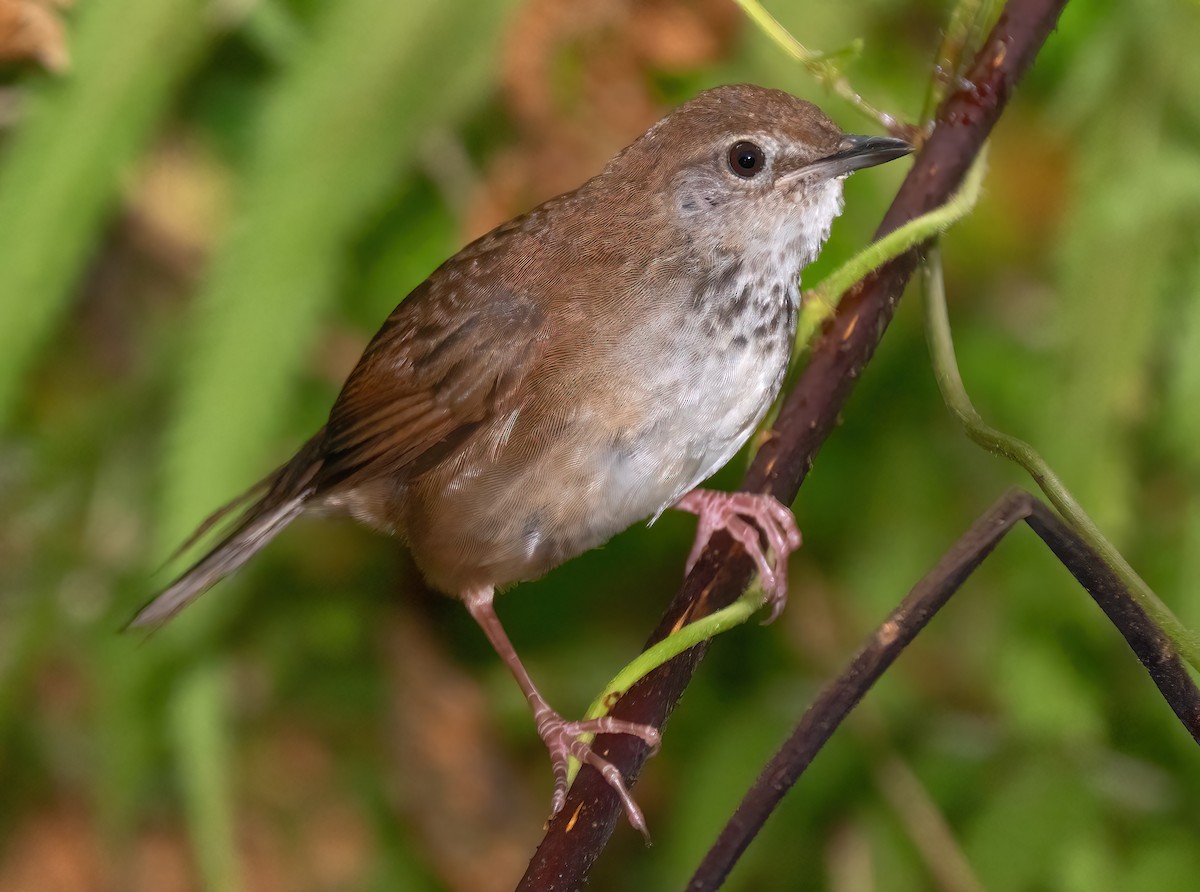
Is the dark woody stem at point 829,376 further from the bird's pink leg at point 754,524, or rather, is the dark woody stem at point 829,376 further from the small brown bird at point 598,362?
the small brown bird at point 598,362

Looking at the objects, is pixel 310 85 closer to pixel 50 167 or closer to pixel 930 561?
pixel 50 167

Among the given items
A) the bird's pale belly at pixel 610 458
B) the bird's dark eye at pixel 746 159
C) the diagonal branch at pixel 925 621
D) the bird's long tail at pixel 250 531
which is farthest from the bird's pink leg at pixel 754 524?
the bird's long tail at pixel 250 531

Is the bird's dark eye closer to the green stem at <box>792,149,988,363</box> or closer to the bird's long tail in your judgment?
the green stem at <box>792,149,988,363</box>

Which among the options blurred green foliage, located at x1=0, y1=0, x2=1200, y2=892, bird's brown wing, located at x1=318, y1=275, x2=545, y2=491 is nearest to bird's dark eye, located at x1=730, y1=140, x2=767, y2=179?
blurred green foliage, located at x1=0, y1=0, x2=1200, y2=892

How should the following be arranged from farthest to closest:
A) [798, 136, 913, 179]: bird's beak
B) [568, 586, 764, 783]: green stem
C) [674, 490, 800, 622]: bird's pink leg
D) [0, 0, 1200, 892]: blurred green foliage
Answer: [798, 136, 913, 179]: bird's beak → [674, 490, 800, 622]: bird's pink leg → [0, 0, 1200, 892]: blurred green foliage → [568, 586, 764, 783]: green stem

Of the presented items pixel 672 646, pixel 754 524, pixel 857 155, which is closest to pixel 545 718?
pixel 754 524

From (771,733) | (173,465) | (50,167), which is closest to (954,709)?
(771,733)
